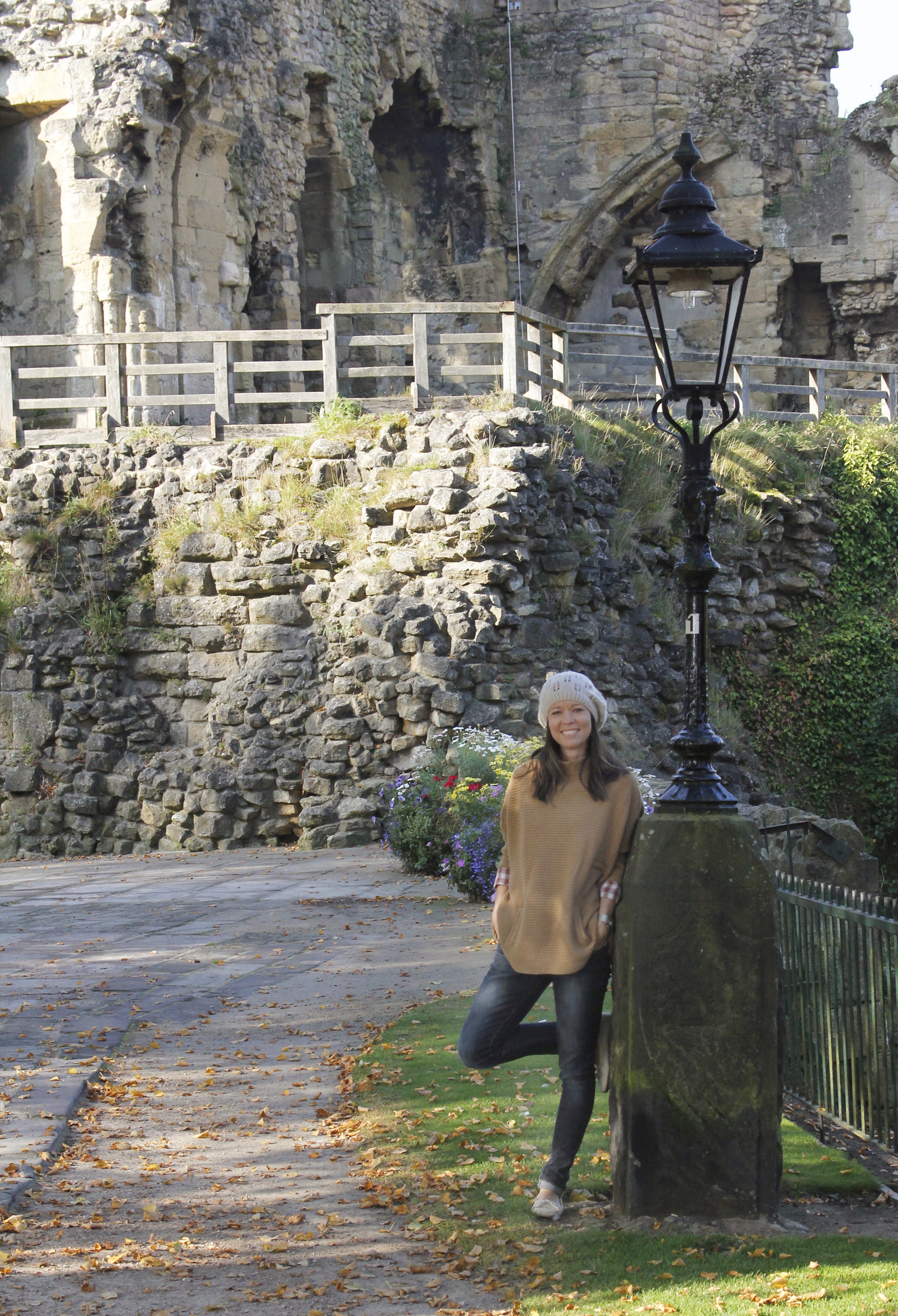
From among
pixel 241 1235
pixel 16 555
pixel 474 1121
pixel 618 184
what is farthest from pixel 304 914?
pixel 618 184

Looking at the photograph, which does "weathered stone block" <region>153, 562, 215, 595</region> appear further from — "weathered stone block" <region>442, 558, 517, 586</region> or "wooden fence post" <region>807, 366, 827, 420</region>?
"wooden fence post" <region>807, 366, 827, 420</region>

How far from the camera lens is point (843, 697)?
619 inches

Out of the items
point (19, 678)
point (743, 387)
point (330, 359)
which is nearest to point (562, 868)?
point (19, 678)

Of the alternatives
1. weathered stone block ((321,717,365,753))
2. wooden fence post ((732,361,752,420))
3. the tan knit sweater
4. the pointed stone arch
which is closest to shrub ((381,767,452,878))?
weathered stone block ((321,717,365,753))

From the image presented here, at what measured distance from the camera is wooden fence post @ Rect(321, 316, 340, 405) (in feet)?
44.7

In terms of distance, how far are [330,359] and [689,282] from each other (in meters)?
9.17

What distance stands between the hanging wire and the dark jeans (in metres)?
20.1

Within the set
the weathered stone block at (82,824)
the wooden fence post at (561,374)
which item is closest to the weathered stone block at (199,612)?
the weathered stone block at (82,824)

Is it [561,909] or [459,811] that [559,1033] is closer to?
[561,909]

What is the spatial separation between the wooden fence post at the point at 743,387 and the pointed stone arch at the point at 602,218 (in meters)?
7.22

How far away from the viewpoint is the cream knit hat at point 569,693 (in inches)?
178

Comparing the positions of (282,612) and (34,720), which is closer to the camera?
(282,612)

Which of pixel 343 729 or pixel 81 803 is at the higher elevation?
pixel 343 729

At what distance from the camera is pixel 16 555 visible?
13609 millimetres
